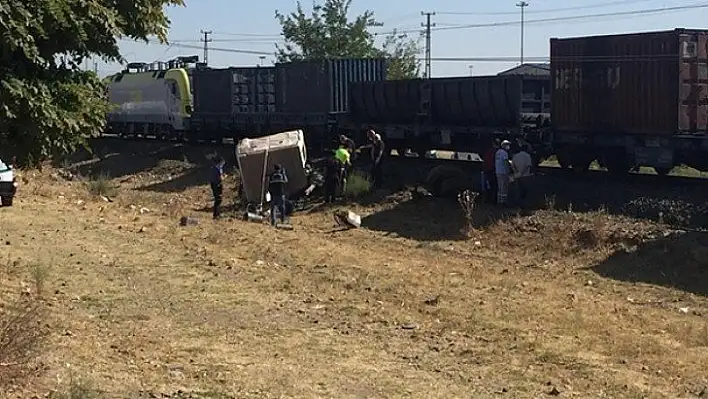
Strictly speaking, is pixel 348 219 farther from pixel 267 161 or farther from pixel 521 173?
pixel 521 173

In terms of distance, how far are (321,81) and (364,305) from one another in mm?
21152

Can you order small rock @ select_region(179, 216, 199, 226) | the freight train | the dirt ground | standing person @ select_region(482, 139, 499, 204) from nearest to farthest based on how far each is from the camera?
the dirt ground < small rock @ select_region(179, 216, 199, 226) < the freight train < standing person @ select_region(482, 139, 499, 204)

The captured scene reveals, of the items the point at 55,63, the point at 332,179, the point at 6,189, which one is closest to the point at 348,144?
the point at 332,179

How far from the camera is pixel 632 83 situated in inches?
862

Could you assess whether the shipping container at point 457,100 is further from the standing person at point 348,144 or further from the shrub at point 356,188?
the shrub at point 356,188

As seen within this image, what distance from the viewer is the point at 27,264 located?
13.4 metres

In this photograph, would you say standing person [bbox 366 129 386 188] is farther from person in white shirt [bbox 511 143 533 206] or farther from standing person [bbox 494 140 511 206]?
standing person [bbox 494 140 511 206]

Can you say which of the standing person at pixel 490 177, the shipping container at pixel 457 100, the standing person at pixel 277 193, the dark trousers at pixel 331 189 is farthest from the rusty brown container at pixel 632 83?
the standing person at pixel 277 193

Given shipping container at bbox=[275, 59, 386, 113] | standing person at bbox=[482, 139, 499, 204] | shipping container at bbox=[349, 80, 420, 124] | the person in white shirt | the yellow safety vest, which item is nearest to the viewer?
the person in white shirt

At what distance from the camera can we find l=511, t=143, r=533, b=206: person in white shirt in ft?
71.6

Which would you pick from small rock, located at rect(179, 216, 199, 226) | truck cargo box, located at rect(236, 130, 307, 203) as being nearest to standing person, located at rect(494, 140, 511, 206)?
truck cargo box, located at rect(236, 130, 307, 203)

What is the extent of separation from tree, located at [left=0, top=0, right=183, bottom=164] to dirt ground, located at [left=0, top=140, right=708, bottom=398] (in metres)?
1.75

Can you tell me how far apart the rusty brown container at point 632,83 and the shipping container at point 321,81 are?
9569 millimetres

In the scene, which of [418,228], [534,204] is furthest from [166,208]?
[534,204]
